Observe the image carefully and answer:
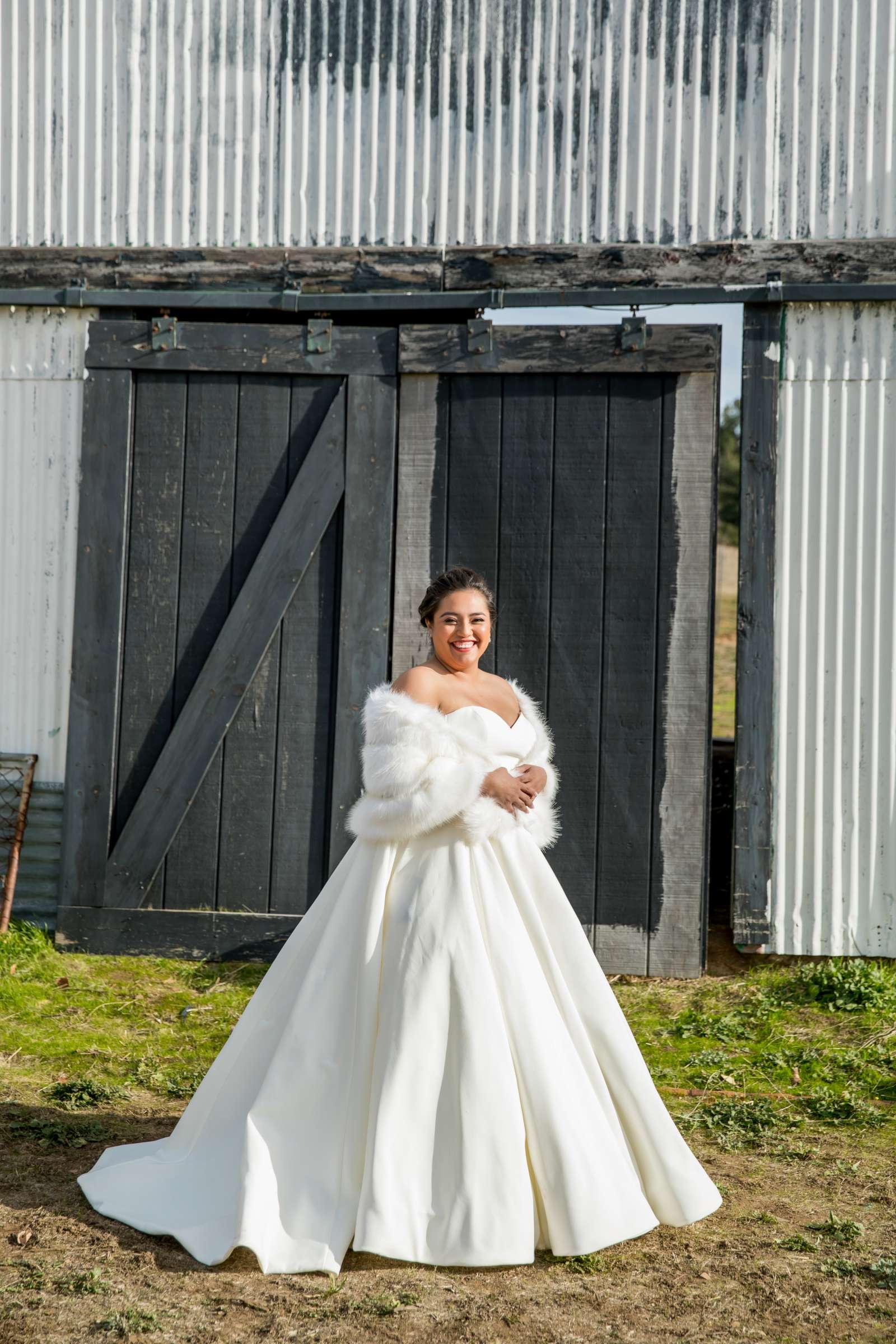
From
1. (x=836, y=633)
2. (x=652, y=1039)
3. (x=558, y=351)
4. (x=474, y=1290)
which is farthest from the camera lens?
(x=558, y=351)

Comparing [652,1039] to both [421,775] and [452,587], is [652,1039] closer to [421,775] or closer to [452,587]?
[421,775]

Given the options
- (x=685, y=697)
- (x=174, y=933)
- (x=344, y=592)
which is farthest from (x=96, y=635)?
(x=685, y=697)

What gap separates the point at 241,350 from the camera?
6.16 meters

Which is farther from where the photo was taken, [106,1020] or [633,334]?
[633,334]

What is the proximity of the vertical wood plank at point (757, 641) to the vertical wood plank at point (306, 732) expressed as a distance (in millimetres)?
2070

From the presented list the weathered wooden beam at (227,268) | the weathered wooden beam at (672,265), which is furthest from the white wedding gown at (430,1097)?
the weathered wooden beam at (227,268)

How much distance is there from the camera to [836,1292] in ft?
10.1

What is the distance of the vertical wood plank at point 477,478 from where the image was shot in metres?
6.07

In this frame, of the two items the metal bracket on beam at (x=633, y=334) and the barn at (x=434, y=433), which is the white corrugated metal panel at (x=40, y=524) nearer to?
the barn at (x=434, y=433)

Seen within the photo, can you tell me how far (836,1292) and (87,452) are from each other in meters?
5.08

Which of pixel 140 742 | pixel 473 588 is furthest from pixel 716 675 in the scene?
pixel 473 588

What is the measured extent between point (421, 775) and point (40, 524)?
3715 mm

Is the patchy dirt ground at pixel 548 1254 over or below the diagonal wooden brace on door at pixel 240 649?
below

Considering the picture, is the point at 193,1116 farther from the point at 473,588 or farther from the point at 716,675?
the point at 716,675
